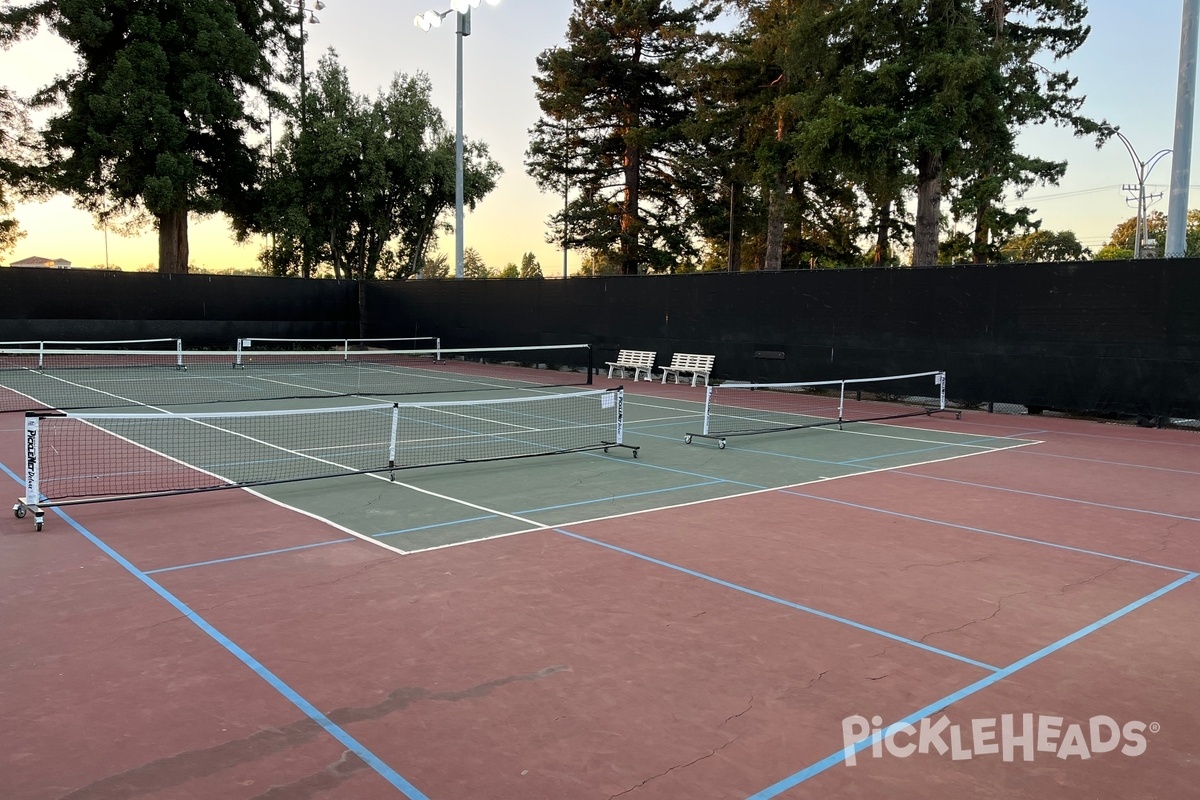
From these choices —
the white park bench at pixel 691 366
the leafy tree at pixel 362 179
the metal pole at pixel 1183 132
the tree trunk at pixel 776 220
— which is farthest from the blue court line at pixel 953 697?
the leafy tree at pixel 362 179

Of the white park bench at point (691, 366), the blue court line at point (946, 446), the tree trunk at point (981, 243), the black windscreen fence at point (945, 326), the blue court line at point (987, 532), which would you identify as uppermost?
the tree trunk at point (981, 243)

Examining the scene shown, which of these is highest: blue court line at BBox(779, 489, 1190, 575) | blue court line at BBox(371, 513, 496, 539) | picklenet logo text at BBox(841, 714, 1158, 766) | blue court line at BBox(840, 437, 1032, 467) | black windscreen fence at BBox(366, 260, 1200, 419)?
black windscreen fence at BBox(366, 260, 1200, 419)

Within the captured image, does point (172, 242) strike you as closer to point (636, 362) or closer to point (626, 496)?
point (636, 362)

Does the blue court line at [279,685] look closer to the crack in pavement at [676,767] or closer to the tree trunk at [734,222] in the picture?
the crack in pavement at [676,767]

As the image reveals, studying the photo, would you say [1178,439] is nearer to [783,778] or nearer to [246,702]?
[783,778]

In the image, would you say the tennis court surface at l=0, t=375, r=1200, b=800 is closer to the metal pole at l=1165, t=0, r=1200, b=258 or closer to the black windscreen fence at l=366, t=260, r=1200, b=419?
the black windscreen fence at l=366, t=260, r=1200, b=419

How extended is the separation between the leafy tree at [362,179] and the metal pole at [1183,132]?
28.3 metres

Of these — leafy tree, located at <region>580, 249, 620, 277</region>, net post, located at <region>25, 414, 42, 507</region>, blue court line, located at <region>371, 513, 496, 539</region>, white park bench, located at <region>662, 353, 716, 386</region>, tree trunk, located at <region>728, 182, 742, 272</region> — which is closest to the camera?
net post, located at <region>25, 414, 42, 507</region>

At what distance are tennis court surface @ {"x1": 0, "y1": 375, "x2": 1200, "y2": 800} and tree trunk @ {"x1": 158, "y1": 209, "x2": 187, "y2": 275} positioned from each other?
28.5 m

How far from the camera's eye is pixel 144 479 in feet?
29.3

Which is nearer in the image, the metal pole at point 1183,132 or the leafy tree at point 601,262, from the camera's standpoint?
the metal pole at point 1183,132

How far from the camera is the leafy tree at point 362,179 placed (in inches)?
1403

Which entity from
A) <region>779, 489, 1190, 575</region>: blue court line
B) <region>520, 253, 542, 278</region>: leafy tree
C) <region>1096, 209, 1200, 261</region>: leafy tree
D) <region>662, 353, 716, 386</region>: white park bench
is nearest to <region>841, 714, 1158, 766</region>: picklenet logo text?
<region>779, 489, 1190, 575</region>: blue court line

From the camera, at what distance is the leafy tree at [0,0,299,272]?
3036 cm
